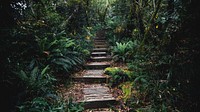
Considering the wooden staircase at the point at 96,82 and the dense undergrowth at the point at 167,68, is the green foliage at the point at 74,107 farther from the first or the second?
the dense undergrowth at the point at 167,68

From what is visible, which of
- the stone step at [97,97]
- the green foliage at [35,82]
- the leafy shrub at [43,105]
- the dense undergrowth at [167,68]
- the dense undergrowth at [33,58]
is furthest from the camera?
the stone step at [97,97]

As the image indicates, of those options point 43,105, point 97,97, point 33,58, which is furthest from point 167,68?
point 33,58

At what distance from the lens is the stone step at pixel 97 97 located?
5.87 m

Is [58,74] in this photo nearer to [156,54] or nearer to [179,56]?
[156,54]

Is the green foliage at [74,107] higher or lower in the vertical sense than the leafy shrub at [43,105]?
lower

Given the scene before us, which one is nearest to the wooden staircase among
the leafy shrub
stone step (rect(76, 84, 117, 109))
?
stone step (rect(76, 84, 117, 109))

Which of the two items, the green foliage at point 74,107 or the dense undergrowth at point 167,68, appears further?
the green foliage at point 74,107

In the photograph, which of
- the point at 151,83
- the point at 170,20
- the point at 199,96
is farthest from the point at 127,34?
the point at 199,96

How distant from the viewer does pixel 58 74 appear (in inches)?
281

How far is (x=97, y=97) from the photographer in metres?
6.20

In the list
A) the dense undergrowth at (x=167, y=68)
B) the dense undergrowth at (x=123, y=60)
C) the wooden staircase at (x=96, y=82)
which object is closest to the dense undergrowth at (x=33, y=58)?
the dense undergrowth at (x=123, y=60)

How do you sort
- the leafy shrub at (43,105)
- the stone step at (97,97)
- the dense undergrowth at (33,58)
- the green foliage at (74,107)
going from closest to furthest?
the leafy shrub at (43,105)
the dense undergrowth at (33,58)
the green foliage at (74,107)
the stone step at (97,97)

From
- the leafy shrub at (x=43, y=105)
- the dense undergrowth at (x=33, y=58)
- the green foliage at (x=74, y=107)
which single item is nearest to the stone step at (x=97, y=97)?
the green foliage at (x=74, y=107)

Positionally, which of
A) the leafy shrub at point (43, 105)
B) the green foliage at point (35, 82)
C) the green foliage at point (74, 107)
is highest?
the green foliage at point (35, 82)
